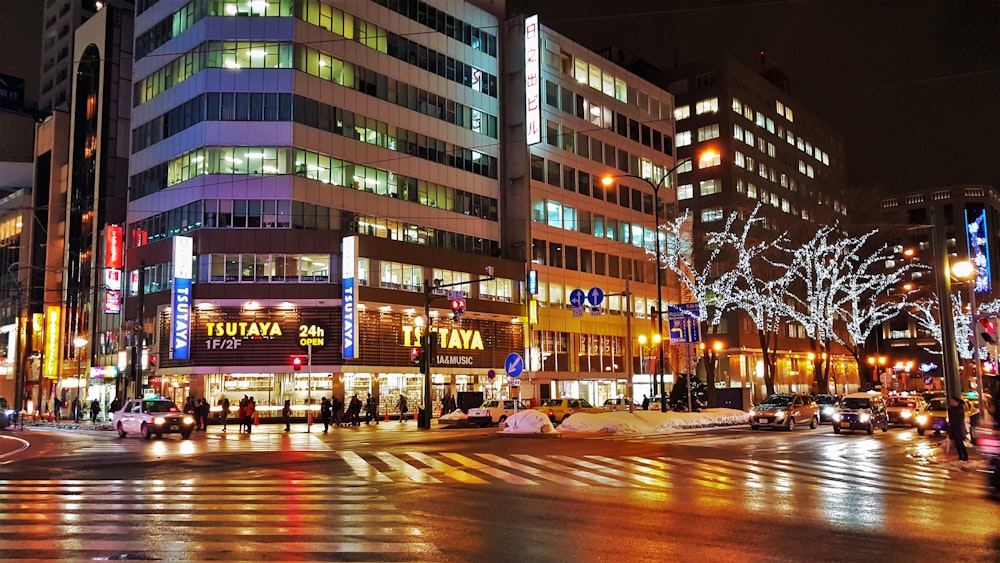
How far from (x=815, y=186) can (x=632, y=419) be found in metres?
84.2

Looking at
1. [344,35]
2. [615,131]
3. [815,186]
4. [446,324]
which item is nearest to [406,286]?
[446,324]

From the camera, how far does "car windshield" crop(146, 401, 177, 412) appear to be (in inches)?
1357

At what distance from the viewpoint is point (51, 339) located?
7081 centimetres

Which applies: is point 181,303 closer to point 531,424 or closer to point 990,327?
point 531,424

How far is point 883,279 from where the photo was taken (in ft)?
228

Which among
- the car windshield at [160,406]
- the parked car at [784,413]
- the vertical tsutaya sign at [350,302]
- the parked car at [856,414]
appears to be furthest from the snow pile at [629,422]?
the vertical tsutaya sign at [350,302]

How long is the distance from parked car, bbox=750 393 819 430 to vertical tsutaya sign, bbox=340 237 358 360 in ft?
→ 75.7

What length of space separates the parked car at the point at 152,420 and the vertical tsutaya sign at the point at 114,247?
21.3 meters

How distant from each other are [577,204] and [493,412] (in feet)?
95.3

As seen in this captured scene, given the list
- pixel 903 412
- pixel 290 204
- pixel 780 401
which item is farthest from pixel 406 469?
pixel 290 204

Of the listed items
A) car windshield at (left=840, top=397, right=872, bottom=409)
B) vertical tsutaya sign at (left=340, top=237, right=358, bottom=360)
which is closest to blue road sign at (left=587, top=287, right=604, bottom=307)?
car windshield at (left=840, top=397, right=872, bottom=409)

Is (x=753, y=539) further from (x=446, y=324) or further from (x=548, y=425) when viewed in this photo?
(x=446, y=324)

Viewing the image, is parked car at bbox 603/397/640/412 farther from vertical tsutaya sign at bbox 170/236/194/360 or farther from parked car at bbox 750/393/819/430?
vertical tsutaya sign at bbox 170/236/194/360

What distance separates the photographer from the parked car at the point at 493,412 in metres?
41.4
